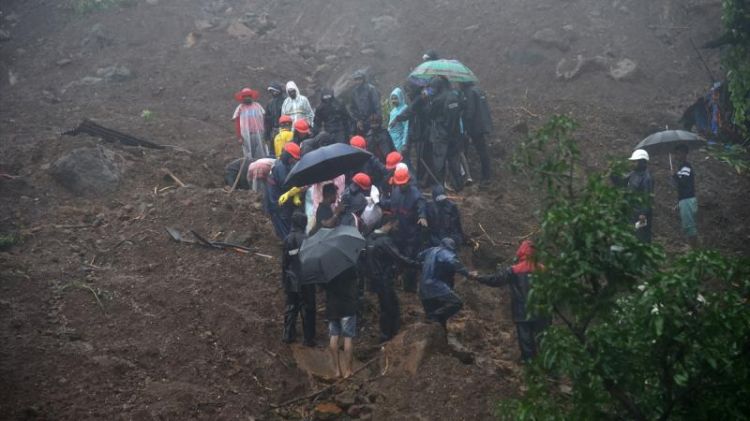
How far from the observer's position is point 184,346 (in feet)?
25.1

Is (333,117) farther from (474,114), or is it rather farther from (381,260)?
(381,260)

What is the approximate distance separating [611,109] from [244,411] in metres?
11.0

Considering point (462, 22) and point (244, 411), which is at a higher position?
point (462, 22)

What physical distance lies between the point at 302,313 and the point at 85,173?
578 cm

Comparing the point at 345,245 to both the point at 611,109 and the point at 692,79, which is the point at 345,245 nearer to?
the point at 611,109

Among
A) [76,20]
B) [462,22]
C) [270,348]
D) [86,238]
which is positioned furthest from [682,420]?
[76,20]

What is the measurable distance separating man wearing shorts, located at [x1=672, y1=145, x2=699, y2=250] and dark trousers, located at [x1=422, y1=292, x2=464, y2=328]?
170 inches

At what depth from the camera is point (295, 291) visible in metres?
7.67

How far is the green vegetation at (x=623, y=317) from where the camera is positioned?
3680mm

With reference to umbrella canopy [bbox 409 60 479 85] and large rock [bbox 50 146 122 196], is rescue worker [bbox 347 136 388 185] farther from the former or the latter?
large rock [bbox 50 146 122 196]

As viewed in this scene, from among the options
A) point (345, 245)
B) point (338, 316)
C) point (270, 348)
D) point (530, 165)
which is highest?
point (530, 165)

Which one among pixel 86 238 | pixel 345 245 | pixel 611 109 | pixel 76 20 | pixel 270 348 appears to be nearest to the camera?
pixel 345 245

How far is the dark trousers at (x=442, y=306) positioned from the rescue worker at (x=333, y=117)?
13.2ft

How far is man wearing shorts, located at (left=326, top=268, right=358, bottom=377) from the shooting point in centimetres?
739
